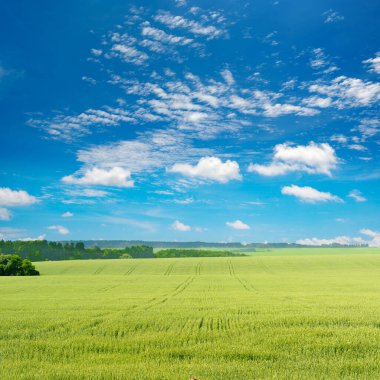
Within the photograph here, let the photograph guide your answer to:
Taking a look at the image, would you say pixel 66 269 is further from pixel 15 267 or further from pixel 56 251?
pixel 56 251

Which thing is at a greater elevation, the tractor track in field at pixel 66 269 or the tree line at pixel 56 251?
the tree line at pixel 56 251

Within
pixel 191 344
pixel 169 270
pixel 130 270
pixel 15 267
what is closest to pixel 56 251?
pixel 15 267

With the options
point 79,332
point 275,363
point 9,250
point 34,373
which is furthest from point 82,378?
point 9,250

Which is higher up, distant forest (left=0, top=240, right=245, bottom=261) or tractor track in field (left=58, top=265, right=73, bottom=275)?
distant forest (left=0, top=240, right=245, bottom=261)

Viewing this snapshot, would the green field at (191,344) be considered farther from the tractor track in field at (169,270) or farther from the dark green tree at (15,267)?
the dark green tree at (15,267)

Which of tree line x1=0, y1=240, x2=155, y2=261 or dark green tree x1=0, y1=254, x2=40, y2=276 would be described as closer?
dark green tree x1=0, y1=254, x2=40, y2=276

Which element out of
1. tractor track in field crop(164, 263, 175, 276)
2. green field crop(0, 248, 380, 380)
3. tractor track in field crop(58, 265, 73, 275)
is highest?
green field crop(0, 248, 380, 380)

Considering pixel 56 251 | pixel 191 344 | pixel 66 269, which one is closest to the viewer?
pixel 191 344

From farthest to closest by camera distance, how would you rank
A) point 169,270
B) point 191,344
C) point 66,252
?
point 66,252 < point 169,270 < point 191,344

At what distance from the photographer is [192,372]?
10906 millimetres

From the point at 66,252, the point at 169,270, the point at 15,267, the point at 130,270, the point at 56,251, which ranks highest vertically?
the point at 56,251

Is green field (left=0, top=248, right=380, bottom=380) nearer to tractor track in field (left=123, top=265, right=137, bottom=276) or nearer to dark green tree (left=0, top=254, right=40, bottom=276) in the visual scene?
tractor track in field (left=123, top=265, right=137, bottom=276)

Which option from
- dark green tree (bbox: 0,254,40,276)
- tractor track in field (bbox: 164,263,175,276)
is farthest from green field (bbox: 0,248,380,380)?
dark green tree (bbox: 0,254,40,276)

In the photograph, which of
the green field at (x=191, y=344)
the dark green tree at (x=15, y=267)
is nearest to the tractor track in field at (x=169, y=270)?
the dark green tree at (x=15, y=267)
